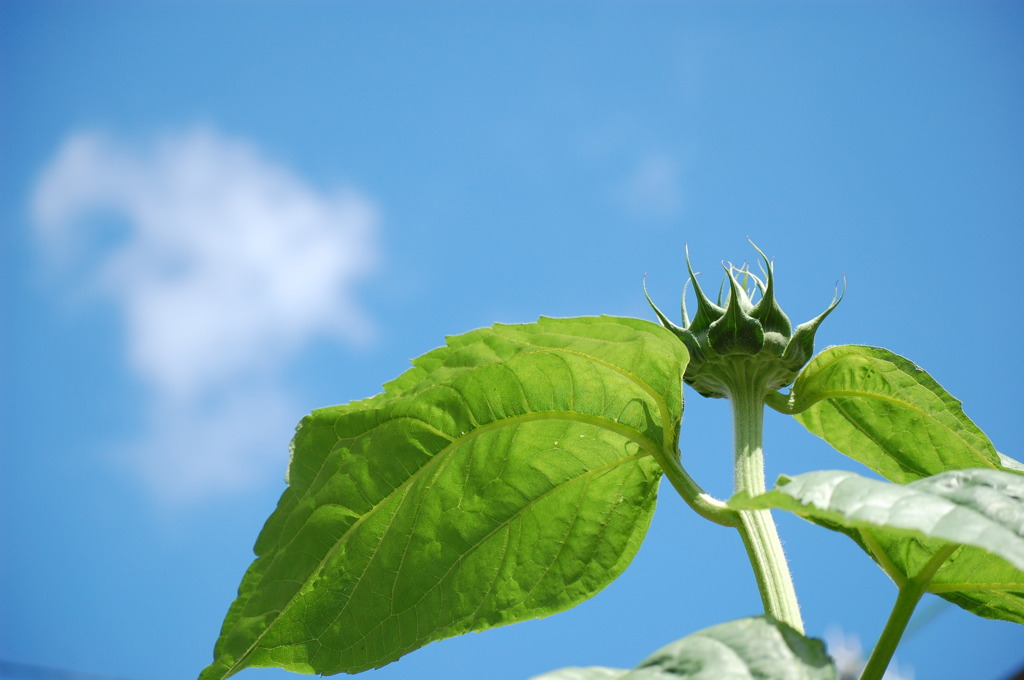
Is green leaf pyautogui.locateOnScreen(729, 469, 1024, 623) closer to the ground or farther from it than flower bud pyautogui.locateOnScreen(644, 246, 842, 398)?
closer to the ground

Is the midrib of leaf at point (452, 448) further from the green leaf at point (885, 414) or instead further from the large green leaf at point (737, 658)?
the large green leaf at point (737, 658)

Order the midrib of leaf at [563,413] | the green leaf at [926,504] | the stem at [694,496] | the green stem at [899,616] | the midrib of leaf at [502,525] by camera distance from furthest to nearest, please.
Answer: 1. the midrib of leaf at [502,525]
2. the midrib of leaf at [563,413]
3. the stem at [694,496]
4. the green stem at [899,616]
5. the green leaf at [926,504]

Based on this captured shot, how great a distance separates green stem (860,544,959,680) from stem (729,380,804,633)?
97mm

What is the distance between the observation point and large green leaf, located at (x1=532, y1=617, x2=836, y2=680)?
3.06 feet

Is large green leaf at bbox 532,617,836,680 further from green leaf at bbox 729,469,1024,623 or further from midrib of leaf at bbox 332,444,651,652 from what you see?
midrib of leaf at bbox 332,444,651,652

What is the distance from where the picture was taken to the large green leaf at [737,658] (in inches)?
36.7

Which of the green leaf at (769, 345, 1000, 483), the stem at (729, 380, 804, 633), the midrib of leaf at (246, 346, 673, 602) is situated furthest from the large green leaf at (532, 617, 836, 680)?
the green leaf at (769, 345, 1000, 483)

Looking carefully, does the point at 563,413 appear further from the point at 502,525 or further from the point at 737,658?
the point at 737,658

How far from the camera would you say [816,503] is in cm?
96

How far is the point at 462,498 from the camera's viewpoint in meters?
1.46

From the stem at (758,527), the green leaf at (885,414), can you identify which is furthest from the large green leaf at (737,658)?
the green leaf at (885,414)

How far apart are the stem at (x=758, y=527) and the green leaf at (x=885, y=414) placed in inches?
4.6

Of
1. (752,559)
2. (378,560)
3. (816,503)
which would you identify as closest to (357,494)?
(378,560)

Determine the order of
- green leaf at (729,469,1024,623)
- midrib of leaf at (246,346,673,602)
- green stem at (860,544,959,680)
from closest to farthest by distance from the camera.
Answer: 1. green leaf at (729,469,1024,623)
2. green stem at (860,544,959,680)
3. midrib of leaf at (246,346,673,602)
